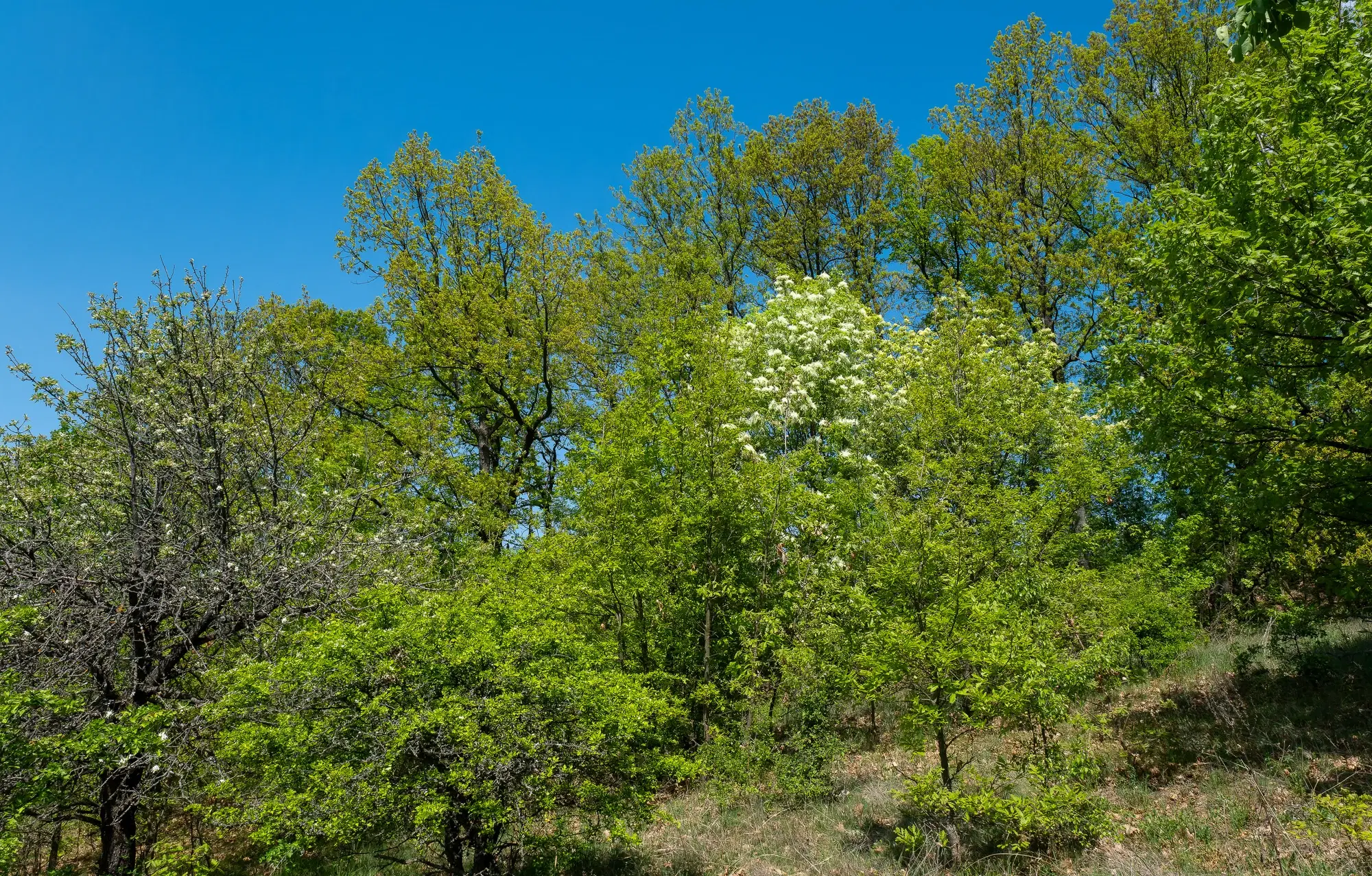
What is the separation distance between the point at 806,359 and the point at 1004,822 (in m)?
13.2

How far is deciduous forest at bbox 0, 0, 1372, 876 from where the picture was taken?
805cm

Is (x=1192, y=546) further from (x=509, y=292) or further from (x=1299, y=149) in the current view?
(x=509, y=292)

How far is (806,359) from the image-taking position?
20.2 metres

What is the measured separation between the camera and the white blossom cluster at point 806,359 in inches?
742

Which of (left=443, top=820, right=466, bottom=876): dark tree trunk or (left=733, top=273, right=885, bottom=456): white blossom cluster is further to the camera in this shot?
(left=733, top=273, right=885, bottom=456): white blossom cluster

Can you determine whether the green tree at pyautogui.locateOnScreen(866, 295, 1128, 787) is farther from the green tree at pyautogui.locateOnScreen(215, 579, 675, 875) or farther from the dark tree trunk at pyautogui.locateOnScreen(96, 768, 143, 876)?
the dark tree trunk at pyautogui.locateOnScreen(96, 768, 143, 876)

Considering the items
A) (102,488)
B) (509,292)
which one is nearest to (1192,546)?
(509,292)

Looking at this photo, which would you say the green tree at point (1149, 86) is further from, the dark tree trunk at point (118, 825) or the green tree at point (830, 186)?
the dark tree trunk at point (118, 825)

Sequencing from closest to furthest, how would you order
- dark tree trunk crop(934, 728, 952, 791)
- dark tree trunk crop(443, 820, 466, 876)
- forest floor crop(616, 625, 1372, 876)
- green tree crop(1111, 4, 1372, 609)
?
green tree crop(1111, 4, 1372, 609)
forest floor crop(616, 625, 1372, 876)
dark tree trunk crop(443, 820, 466, 876)
dark tree trunk crop(934, 728, 952, 791)

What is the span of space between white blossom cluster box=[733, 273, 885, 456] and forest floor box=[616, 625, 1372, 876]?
847cm

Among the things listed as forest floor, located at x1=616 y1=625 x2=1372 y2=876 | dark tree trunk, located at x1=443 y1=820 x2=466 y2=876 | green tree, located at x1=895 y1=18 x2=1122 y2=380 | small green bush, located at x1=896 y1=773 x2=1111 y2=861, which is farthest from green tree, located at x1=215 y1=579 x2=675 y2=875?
green tree, located at x1=895 y1=18 x2=1122 y2=380

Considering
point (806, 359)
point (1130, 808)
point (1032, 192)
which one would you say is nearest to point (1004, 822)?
point (1130, 808)

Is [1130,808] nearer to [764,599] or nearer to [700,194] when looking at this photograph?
[764,599]

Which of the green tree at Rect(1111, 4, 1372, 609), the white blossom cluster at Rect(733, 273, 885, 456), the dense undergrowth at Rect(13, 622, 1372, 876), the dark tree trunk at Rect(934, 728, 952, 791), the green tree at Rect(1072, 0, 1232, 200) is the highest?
the green tree at Rect(1072, 0, 1232, 200)
